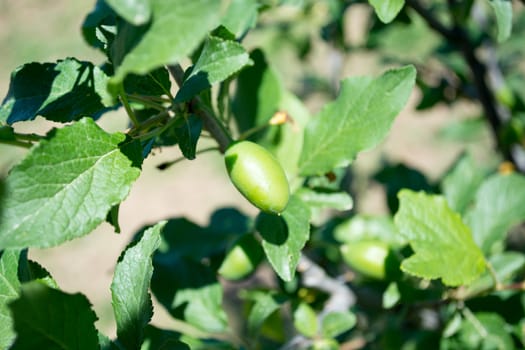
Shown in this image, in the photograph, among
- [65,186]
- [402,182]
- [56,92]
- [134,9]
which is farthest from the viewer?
[402,182]

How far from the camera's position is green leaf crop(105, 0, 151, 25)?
19.0 inches

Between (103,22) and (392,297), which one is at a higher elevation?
(103,22)

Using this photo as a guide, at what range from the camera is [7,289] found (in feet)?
2.21

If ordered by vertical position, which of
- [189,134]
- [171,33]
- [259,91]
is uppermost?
[171,33]

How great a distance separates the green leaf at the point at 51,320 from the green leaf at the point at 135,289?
0.06 m

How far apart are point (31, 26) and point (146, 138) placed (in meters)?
5.21

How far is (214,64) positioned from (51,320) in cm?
31

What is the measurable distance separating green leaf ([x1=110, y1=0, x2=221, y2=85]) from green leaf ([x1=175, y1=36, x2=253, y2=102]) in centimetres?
14

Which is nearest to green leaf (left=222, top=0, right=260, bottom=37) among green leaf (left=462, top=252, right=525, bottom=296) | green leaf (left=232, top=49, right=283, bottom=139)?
green leaf (left=232, top=49, right=283, bottom=139)

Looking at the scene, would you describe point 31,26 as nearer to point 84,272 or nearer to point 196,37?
point 84,272

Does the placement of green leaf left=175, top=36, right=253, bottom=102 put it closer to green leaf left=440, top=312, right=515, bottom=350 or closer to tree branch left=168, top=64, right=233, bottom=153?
tree branch left=168, top=64, right=233, bottom=153

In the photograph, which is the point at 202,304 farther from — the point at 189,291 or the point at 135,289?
the point at 135,289

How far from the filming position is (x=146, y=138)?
2.26 feet

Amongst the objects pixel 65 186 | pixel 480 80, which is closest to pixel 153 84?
pixel 65 186
